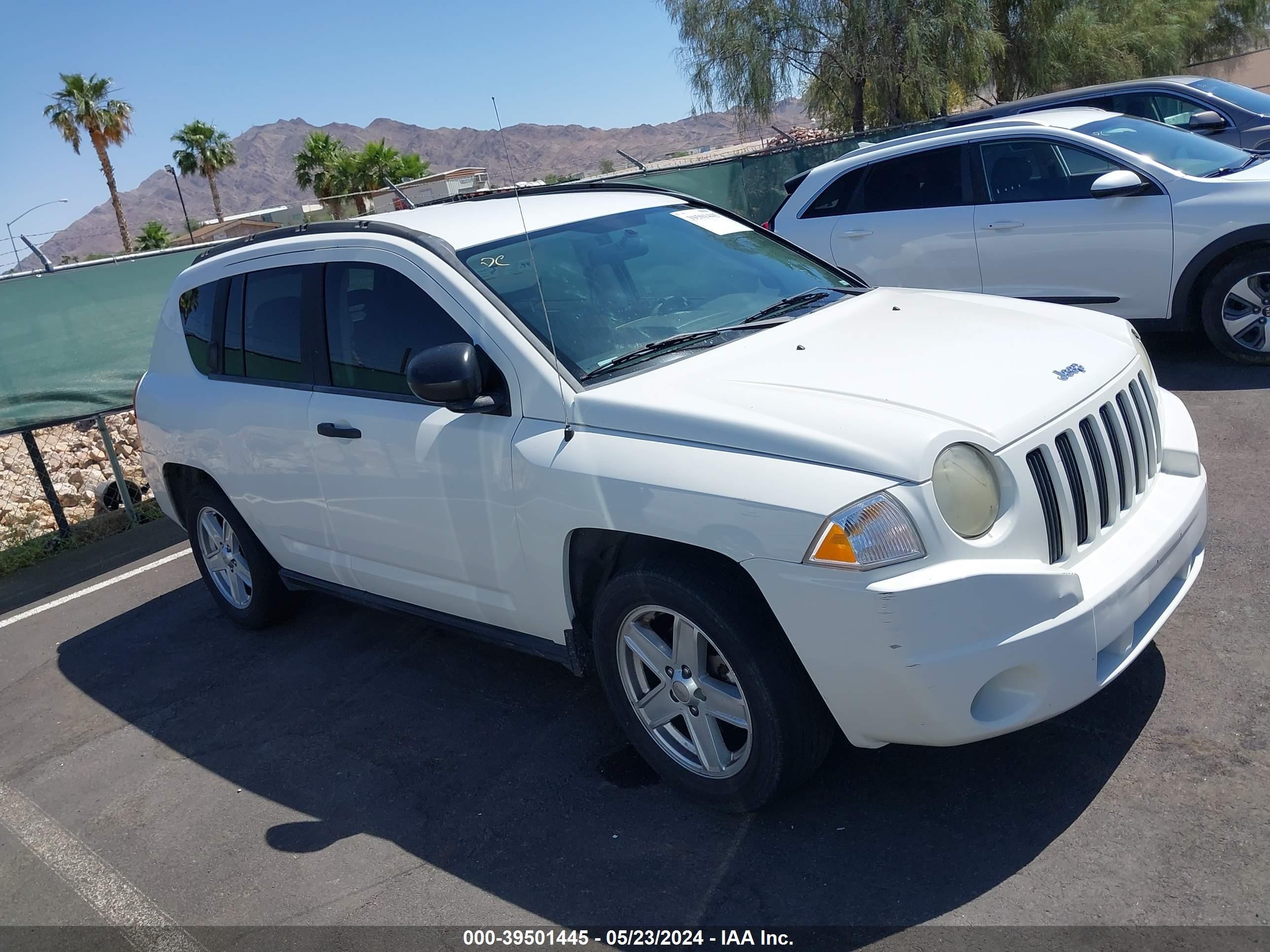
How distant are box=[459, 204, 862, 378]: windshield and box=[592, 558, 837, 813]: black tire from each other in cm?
82

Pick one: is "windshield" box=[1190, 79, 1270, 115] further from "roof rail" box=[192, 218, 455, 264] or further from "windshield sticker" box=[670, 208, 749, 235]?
"roof rail" box=[192, 218, 455, 264]

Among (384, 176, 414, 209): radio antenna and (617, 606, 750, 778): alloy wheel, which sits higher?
(384, 176, 414, 209): radio antenna

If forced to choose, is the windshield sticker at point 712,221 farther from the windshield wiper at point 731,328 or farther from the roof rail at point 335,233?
the roof rail at point 335,233

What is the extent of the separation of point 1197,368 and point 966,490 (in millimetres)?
5285

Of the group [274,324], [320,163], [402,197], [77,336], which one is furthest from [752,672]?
[320,163]

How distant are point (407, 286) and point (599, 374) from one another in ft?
3.21

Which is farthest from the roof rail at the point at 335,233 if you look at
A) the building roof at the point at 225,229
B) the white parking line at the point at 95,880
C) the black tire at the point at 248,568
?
the building roof at the point at 225,229

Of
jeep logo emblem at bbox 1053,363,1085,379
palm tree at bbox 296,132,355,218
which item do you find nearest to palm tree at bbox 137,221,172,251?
palm tree at bbox 296,132,355,218

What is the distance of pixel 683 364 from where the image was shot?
3.76 meters

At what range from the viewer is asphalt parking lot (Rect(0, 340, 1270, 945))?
3.09 metres

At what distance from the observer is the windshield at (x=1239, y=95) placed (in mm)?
11508

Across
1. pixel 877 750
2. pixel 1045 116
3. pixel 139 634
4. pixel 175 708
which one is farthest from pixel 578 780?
pixel 1045 116

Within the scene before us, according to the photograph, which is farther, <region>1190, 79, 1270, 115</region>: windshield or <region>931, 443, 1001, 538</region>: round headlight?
<region>1190, 79, 1270, 115</region>: windshield

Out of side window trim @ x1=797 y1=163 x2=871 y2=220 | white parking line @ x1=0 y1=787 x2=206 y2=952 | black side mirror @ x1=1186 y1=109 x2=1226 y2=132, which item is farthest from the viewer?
black side mirror @ x1=1186 y1=109 x2=1226 y2=132
